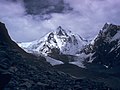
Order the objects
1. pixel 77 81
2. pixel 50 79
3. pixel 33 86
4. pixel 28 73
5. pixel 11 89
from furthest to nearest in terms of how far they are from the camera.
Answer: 1. pixel 77 81
2. pixel 50 79
3. pixel 28 73
4. pixel 33 86
5. pixel 11 89

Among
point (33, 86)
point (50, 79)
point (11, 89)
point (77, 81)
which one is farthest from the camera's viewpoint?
point (77, 81)

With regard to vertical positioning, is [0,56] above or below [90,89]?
above

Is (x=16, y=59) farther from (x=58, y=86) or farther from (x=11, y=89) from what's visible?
(x=11, y=89)

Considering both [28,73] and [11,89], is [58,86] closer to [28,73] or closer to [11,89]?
[28,73]

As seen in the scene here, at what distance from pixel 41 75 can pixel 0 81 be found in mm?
22240

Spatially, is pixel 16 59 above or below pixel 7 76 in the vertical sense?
above

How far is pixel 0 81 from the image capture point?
308ft

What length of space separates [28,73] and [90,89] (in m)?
23.8

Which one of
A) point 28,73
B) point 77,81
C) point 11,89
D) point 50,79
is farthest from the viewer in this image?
point 77,81

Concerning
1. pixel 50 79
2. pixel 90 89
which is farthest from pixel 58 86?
pixel 90 89

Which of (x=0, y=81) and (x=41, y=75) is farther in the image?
(x=41, y=75)

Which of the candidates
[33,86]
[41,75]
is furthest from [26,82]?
[41,75]

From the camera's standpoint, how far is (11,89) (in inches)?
3561

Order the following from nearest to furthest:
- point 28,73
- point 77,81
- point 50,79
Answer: point 28,73 < point 50,79 < point 77,81
